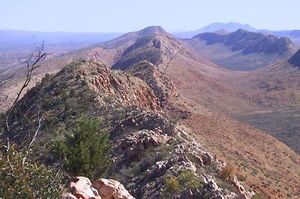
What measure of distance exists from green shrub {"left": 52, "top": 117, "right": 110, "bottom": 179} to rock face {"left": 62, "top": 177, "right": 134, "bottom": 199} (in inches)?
172

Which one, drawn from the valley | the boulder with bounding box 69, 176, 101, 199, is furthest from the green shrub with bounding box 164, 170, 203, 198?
the boulder with bounding box 69, 176, 101, 199

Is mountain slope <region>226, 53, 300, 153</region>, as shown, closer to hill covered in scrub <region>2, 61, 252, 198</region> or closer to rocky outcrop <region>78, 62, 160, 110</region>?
rocky outcrop <region>78, 62, 160, 110</region>

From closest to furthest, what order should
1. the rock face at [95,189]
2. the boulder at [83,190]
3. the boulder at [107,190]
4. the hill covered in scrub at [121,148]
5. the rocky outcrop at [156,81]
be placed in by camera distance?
1. the boulder at [83,190]
2. the rock face at [95,189]
3. the boulder at [107,190]
4. the hill covered in scrub at [121,148]
5. the rocky outcrop at [156,81]

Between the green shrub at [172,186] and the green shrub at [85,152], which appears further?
the green shrub at [85,152]

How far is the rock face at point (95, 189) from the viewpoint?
15508 millimetres

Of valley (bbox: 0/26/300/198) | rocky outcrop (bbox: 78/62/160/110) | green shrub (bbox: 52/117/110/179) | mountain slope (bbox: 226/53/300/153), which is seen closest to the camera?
green shrub (bbox: 52/117/110/179)

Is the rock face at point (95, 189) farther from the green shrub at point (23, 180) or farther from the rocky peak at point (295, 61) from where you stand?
the rocky peak at point (295, 61)

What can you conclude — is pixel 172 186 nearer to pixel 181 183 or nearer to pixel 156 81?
pixel 181 183

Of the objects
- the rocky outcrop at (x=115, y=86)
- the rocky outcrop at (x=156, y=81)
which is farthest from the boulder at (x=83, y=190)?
the rocky outcrop at (x=156, y=81)

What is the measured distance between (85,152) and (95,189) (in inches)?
211

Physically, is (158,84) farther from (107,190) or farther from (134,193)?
(107,190)

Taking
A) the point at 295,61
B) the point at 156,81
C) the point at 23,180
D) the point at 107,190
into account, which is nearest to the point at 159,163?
the point at 107,190

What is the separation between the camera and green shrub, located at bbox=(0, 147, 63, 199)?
517 inches

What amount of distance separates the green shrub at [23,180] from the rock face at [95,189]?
949 mm
